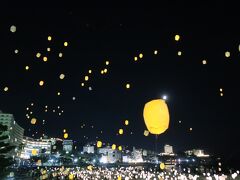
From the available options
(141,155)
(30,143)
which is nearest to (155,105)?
(30,143)

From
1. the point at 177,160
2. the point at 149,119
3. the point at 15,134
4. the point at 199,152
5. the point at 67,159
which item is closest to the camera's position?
the point at 149,119

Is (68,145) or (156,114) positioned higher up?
(68,145)

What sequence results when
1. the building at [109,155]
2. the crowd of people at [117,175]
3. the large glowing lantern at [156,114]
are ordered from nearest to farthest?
1. the large glowing lantern at [156,114]
2. the crowd of people at [117,175]
3. the building at [109,155]

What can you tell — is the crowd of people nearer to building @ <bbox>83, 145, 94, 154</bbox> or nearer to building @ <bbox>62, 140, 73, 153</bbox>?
building @ <bbox>62, 140, 73, 153</bbox>

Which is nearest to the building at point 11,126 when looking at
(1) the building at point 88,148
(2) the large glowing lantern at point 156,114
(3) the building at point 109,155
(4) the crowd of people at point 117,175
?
(1) the building at point 88,148

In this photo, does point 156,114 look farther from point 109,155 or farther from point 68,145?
point 109,155

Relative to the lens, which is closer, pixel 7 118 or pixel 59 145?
pixel 7 118

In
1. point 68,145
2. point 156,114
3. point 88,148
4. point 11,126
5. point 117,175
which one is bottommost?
point 117,175

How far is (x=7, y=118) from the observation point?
72250mm

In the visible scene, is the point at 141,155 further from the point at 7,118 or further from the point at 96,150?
the point at 7,118

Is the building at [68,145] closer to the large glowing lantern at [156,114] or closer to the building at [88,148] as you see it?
the building at [88,148]

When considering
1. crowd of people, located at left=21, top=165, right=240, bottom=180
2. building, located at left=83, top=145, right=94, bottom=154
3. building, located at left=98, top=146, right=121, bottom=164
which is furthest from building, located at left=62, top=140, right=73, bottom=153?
crowd of people, located at left=21, top=165, right=240, bottom=180

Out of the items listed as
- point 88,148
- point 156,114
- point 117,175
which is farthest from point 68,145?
point 156,114

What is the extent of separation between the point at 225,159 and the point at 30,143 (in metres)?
70.1
